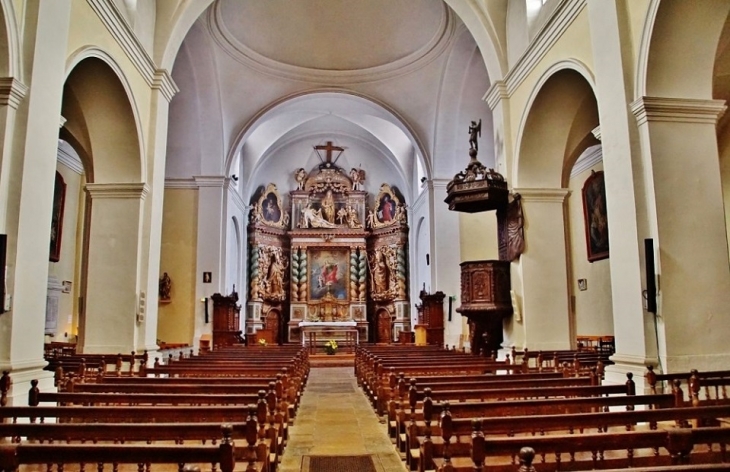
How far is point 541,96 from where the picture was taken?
924 cm

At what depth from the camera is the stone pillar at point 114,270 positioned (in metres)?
8.82

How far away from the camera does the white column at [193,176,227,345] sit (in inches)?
606

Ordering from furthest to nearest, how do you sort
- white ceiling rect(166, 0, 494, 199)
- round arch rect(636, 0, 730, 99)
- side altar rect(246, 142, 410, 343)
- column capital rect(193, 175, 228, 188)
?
side altar rect(246, 142, 410, 343)
column capital rect(193, 175, 228, 188)
white ceiling rect(166, 0, 494, 199)
round arch rect(636, 0, 730, 99)

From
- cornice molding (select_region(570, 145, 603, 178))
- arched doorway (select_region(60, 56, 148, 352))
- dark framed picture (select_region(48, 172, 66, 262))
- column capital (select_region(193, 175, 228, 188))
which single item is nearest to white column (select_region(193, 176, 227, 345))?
column capital (select_region(193, 175, 228, 188))

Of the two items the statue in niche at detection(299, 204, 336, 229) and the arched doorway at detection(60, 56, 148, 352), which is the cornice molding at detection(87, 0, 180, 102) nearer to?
the arched doorway at detection(60, 56, 148, 352)

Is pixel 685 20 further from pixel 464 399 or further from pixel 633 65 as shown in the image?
pixel 464 399

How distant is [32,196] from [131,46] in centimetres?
397

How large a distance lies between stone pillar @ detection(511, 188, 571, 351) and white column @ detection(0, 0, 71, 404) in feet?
22.8

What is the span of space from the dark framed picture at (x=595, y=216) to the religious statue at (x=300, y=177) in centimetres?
1165

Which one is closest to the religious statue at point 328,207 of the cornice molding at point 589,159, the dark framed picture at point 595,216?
the cornice molding at point 589,159

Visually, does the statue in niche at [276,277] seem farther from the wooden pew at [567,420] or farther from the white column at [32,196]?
the wooden pew at [567,420]

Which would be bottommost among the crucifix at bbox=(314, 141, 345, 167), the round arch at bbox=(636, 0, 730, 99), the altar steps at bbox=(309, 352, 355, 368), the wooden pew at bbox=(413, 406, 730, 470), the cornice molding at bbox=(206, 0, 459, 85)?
the altar steps at bbox=(309, 352, 355, 368)

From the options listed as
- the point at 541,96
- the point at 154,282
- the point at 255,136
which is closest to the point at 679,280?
the point at 541,96

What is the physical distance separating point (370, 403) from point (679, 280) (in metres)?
4.64
